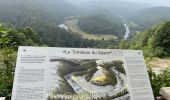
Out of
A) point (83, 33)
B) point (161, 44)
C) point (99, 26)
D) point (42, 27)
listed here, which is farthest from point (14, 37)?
point (99, 26)

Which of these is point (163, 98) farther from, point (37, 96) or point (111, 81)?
point (37, 96)

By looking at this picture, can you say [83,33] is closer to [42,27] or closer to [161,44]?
[42,27]

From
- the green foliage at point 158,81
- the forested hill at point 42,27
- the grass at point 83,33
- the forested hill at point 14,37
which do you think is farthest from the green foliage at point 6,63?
the grass at point 83,33

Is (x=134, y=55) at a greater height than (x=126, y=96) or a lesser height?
greater

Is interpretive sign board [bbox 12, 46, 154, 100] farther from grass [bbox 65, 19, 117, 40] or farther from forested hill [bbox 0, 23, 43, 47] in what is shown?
grass [bbox 65, 19, 117, 40]

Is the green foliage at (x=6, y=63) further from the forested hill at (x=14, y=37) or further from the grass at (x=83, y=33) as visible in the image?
the grass at (x=83, y=33)

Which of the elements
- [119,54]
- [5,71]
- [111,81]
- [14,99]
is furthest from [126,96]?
[5,71]

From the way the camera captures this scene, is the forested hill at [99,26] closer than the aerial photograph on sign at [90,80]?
No
